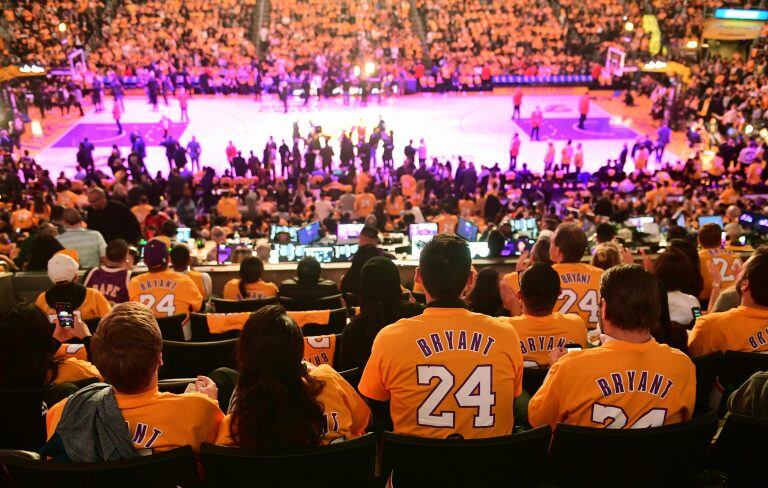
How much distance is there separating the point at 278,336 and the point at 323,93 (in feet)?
80.8

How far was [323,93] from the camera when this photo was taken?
85.9ft

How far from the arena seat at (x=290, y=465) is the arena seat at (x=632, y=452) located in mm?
756

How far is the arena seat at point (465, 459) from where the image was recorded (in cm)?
241

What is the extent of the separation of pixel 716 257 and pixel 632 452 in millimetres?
4327

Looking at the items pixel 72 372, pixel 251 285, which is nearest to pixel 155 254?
pixel 251 285

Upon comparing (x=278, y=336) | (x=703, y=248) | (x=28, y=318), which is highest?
(x=278, y=336)

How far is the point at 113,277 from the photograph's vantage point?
5.80 metres

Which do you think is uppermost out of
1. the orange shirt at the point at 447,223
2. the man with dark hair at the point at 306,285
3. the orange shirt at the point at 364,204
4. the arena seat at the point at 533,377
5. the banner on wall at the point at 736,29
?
the banner on wall at the point at 736,29

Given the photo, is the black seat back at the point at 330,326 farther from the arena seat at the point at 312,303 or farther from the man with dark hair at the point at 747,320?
the man with dark hair at the point at 747,320

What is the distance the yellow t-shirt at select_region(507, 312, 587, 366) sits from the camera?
3.65m

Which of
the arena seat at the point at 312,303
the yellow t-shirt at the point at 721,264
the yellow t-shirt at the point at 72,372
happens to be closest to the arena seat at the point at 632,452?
the yellow t-shirt at the point at 72,372

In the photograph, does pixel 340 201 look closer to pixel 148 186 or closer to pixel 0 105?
pixel 148 186

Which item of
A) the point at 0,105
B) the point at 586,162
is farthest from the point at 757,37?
the point at 0,105

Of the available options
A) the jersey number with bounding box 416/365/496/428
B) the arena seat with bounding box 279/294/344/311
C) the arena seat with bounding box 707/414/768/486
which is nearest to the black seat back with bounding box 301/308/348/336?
the arena seat with bounding box 279/294/344/311
